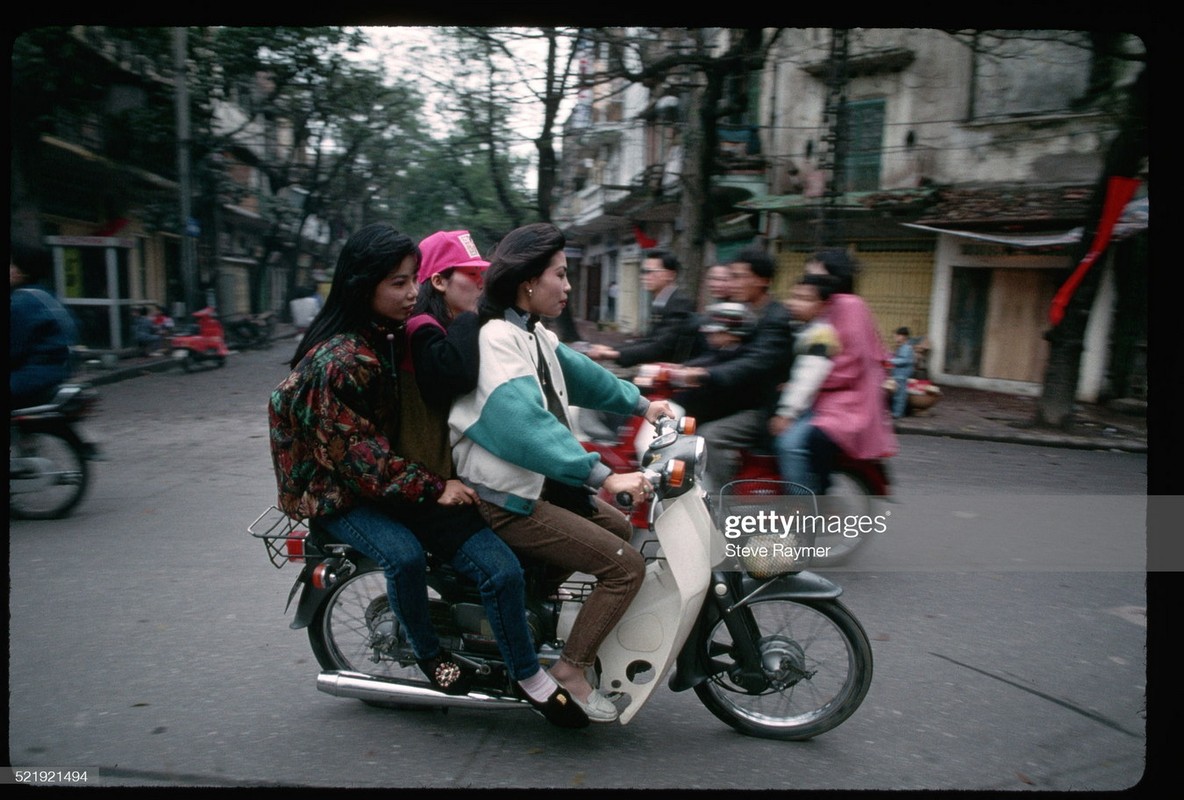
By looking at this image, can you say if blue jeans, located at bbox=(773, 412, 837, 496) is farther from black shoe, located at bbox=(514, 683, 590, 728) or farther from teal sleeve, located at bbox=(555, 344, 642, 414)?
black shoe, located at bbox=(514, 683, 590, 728)

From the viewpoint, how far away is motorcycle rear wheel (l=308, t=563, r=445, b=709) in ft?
8.93

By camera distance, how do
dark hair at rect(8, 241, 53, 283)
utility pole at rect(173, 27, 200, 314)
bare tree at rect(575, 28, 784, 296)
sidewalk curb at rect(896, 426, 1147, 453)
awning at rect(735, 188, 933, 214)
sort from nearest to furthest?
dark hair at rect(8, 241, 53, 283) → sidewalk curb at rect(896, 426, 1147, 453) → bare tree at rect(575, 28, 784, 296) → awning at rect(735, 188, 933, 214) → utility pole at rect(173, 27, 200, 314)

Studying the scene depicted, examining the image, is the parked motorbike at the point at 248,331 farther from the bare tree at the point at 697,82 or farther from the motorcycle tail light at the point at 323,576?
A: the motorcycle tail light at the point at 323,576

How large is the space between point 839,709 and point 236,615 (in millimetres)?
2577

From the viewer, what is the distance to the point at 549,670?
258 cm

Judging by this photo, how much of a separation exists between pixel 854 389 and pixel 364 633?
8.37 ft

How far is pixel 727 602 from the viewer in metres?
2.60

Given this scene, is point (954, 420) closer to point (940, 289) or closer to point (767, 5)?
point (940, 289)

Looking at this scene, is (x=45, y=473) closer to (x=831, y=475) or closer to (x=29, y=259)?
(x=29, y=259)

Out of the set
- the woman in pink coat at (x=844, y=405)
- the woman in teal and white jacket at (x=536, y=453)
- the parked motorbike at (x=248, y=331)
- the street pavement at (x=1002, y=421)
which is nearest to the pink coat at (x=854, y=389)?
the woman in pink coat at (x=844, y=405)

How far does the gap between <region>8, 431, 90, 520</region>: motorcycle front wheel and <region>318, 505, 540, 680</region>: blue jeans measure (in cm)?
358

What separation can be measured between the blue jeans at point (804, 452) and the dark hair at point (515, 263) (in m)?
2.10

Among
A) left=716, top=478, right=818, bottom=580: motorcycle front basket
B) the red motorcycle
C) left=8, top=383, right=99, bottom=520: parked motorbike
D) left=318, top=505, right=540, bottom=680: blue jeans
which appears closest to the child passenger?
the red motorcycle

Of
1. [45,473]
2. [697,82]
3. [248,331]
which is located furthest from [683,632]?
[248,331]
